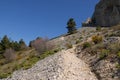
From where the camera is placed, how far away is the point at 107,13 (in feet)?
250

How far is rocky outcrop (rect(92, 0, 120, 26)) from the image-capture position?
72144 mm

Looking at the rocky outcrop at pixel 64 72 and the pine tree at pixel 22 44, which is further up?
the pine tree at pixel 22 44

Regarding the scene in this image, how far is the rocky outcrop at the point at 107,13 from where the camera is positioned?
72.1 m

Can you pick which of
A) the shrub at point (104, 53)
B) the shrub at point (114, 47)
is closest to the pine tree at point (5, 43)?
the shrub at point (114, 47)

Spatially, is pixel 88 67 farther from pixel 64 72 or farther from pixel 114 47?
pixel 64 72

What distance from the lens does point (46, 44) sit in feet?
177

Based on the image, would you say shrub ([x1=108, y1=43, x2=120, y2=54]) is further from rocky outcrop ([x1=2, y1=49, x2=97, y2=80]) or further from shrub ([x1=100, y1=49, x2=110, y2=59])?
rocky outcrop ([x1=2, y1=49, x2=97, y2=80])

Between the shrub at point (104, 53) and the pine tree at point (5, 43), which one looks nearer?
the shrub at point (104, 53)

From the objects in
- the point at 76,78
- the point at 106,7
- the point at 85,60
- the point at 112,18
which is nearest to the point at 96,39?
the point at 85,60

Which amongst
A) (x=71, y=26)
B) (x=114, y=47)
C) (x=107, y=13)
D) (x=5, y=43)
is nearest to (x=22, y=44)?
(x=5, y=43)

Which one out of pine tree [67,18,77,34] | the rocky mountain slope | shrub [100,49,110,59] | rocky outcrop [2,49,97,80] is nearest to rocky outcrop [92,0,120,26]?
pine tree [67,18,77,34]

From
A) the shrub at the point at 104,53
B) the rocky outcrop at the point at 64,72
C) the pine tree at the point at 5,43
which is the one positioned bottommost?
the rocky outcrop at the point at 64,72

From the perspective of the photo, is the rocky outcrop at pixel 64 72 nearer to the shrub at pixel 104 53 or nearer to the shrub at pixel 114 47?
the shrub at pixel 104 53

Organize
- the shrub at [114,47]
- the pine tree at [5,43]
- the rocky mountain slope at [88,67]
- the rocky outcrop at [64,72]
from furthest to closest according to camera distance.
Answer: the pine tree at [5,43] < the shrub at [114,47] < the rocky mountain slope at [88,67] < the rocky outcrop at [64,72]
